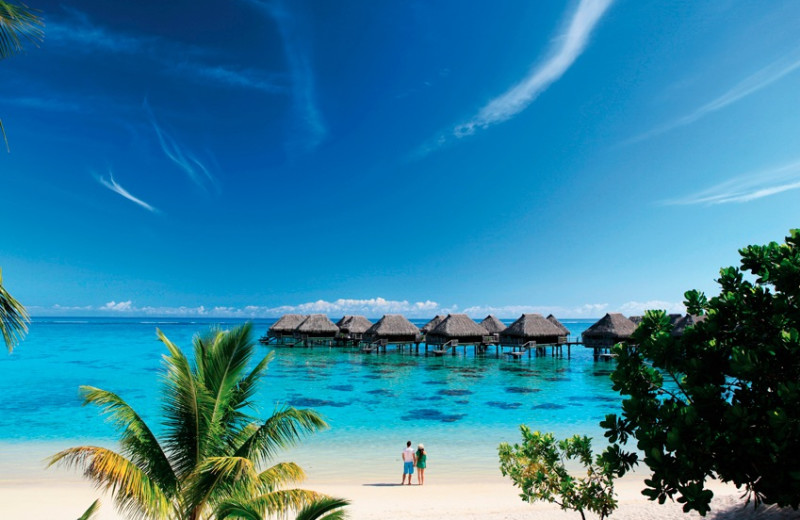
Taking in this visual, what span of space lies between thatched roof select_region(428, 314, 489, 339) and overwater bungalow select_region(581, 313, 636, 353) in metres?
9.67

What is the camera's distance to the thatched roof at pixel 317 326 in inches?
1959

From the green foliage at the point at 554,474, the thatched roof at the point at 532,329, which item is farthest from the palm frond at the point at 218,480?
the thatched roof at the point at 532,329

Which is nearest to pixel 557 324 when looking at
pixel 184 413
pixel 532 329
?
pixel 532 329

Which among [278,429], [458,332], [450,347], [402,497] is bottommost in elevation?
[402,497]

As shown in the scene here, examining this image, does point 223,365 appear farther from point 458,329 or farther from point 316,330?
point 316,330

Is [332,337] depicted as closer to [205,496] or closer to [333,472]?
[333,472]

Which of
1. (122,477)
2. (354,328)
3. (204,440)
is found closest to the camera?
(122,477)

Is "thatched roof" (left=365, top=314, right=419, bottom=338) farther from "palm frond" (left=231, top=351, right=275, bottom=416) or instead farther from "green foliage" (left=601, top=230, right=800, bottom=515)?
"green foliage" (left=601, top=230, right=800, bottom=515)

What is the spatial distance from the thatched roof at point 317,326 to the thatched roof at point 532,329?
808 inches

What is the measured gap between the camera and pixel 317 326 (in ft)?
164

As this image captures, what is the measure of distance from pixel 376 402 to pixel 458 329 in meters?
21.6

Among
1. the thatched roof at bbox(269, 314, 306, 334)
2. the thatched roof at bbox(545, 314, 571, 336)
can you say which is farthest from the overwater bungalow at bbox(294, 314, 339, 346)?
the thatched roof at bbox(545, 314, 571, 336)

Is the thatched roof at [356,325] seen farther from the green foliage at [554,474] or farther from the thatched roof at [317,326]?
the green foliage at [554,474]

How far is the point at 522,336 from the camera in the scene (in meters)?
39.2
